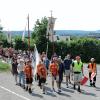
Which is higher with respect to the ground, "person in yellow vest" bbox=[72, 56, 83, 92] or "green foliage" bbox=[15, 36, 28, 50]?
"person in yellow vest" bbox=[72, 56, 83, 92]

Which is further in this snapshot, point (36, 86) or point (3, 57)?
point (3, 57)

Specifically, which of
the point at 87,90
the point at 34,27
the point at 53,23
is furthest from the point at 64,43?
the point at 87,90

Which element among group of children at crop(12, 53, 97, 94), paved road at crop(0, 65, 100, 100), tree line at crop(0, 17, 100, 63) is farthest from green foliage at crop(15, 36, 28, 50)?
group of children at crop(12, 53, 97, 94)

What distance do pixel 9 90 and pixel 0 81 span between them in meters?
4.23

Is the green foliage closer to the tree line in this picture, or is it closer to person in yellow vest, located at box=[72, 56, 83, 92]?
the tree line

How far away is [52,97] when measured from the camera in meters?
21.0

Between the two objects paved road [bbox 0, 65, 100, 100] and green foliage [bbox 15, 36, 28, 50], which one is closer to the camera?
paved road [bbox 0, 65, 100, 100]

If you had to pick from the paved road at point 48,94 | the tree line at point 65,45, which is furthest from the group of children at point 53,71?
the tree line at point 65,45

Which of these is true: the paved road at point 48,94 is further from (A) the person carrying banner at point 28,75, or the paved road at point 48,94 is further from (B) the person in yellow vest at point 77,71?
(B) the person in yellow vest at point 77,71

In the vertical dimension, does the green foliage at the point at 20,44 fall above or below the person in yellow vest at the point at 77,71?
below

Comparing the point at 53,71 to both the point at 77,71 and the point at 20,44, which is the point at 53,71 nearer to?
the point at 77,71

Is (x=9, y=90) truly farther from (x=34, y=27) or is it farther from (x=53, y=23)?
(x=34, y=27)

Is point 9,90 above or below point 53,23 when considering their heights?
below

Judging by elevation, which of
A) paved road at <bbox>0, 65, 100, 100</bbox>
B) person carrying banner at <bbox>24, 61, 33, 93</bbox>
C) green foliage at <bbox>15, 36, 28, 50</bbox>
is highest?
person carrying banner at <bbox>24, 61, 33, 93</bbox>
